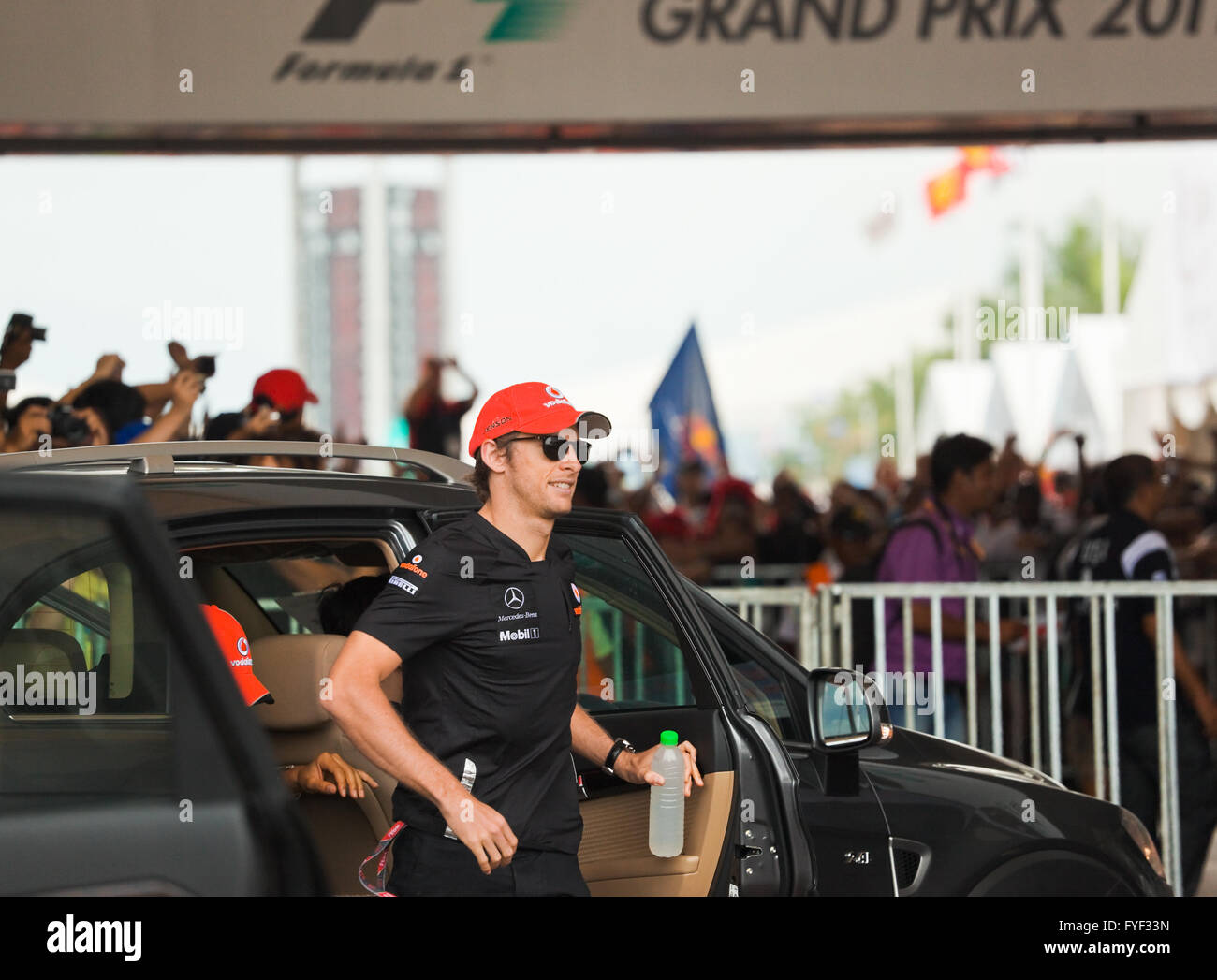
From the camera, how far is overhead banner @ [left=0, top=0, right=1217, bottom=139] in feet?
28.7

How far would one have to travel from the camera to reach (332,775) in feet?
11.4

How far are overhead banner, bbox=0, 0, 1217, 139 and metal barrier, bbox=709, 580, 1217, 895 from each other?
3.34 meters

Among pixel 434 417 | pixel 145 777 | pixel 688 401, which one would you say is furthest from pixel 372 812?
pixel 688 401

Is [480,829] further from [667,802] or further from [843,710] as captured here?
[843,710]

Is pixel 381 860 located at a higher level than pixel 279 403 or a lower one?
lower

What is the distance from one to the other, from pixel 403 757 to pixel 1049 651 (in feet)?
13.9

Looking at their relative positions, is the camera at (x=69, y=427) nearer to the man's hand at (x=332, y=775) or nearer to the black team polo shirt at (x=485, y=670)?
the man's hand at (x=332, y=775)

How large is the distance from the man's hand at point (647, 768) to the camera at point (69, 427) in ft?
11.1

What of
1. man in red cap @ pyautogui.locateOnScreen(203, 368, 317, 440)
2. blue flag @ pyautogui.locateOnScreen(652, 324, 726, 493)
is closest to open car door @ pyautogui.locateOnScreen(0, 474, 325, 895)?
Answer: man in red cap @ pyautogui.locateOnScreen(203, 368, 317, 440)

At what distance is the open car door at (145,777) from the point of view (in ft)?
6.37

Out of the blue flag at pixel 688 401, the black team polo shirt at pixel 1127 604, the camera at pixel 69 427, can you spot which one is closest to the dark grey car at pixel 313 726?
the camera at pixel 69 427

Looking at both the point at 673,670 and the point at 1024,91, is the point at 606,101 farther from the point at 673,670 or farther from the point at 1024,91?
the point at 673,670

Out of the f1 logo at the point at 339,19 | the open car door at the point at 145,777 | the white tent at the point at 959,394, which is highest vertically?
the f1 logo at the point at 339,19
